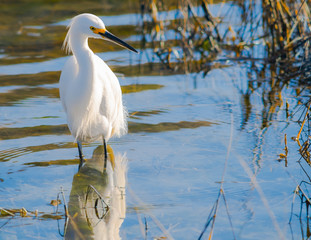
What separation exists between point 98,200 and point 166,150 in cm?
87

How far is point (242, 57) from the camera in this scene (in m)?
5.89

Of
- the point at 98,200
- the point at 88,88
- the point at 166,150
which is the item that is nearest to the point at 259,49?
the point at 166,150

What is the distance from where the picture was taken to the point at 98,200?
3.26 m

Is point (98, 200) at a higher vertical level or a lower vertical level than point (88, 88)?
lower

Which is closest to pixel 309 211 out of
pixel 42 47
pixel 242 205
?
pixel 242 205

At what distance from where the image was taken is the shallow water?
2891mm

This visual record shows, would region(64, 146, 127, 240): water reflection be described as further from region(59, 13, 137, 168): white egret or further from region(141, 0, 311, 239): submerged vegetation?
region(141, 0, 311, 239): submerged vegetation

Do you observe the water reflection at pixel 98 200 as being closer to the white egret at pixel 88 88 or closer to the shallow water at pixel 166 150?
the shallow water at pixel 166 150

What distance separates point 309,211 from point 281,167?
678mm

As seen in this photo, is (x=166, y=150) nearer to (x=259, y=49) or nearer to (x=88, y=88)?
(x=88, y=88)

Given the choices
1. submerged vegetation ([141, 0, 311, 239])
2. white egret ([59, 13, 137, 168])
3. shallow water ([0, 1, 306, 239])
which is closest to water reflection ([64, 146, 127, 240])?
shallow water ([0, 1, 306, 239])

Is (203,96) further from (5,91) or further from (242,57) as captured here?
(5,91)

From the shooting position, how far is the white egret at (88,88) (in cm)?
354

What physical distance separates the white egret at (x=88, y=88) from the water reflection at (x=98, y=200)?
173 millimetres
